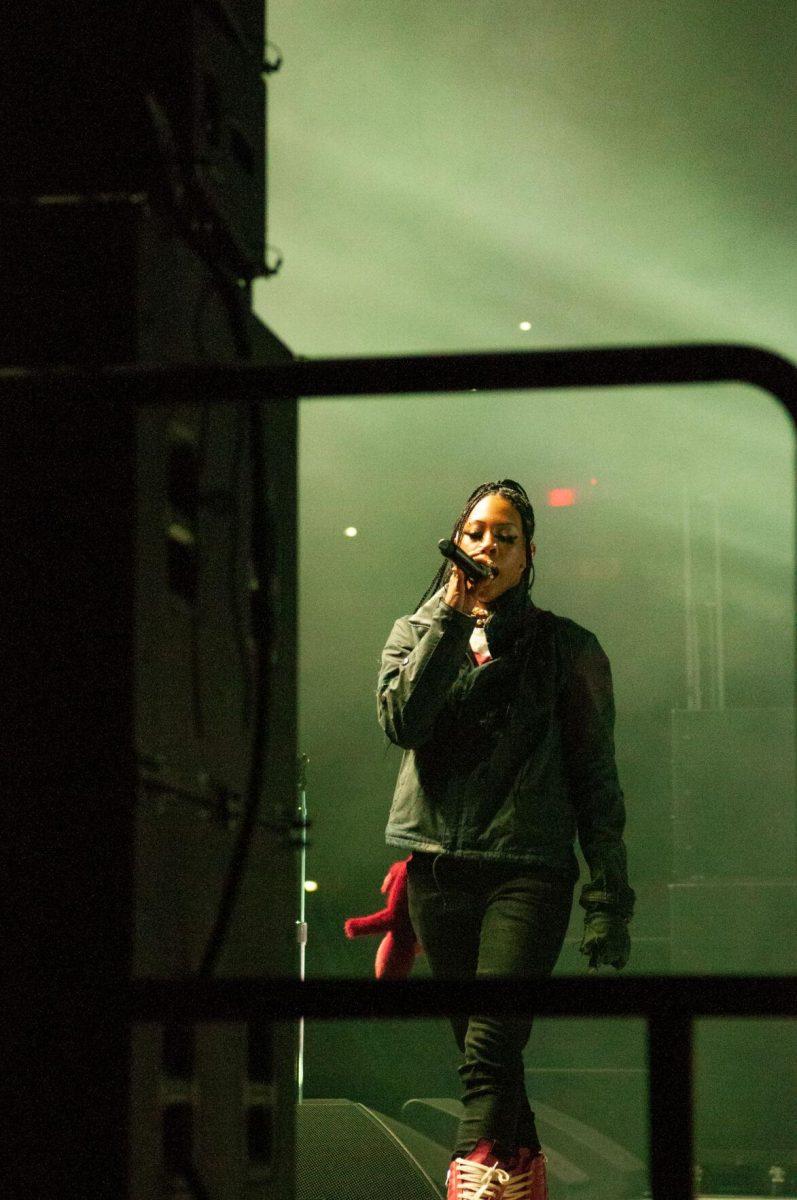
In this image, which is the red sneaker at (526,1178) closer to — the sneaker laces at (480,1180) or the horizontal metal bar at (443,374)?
the sneaker laces at (480,1180)

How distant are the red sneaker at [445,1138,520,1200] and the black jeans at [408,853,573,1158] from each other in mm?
16

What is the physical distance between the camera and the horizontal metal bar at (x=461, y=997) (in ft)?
2.73

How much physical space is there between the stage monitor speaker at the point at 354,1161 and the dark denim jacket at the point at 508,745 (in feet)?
2.49

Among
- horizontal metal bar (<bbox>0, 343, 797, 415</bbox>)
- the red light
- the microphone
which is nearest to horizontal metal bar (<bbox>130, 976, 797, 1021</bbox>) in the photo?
horizontal metal bar (<bbox>0, 343, 797, 415</bbox>)

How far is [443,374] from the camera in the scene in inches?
35.2

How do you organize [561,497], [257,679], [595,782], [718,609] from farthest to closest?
[561,497], [718,609], [595,782], [257,679]

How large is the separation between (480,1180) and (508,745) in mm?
572

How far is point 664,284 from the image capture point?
4562 mm

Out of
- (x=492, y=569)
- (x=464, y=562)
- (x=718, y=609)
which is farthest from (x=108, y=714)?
(x=718, y=609)

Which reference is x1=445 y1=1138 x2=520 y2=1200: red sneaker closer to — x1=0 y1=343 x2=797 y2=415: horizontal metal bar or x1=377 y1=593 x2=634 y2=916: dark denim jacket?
x1=377 y1=593 x2=634 y2=916: dark denim jacket

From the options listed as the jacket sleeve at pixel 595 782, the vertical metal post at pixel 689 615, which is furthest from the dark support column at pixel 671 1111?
the vertical metal post at pixel 689 615

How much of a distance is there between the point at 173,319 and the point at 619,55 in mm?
3655

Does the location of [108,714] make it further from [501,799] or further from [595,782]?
[595,782]

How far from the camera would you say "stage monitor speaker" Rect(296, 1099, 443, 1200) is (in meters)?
2.65
